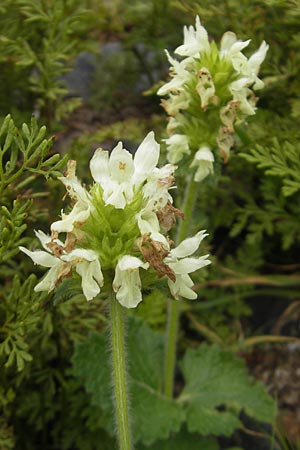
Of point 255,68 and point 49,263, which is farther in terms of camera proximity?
point 255,68

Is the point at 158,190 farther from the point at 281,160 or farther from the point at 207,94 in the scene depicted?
the point at 281,160

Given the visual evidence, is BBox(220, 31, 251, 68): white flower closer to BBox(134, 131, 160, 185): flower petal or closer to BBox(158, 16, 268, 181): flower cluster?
BBox(158, 16, 268, 181): flower cluster

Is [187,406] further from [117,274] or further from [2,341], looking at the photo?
[117,274]

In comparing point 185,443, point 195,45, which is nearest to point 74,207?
point 195,45

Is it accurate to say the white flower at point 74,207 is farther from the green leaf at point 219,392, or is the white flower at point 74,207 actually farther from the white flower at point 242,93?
the green leaf at point 219,392

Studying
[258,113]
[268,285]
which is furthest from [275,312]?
[258,113]

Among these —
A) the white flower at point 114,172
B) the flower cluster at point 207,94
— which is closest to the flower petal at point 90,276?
the white flower at point 114,172

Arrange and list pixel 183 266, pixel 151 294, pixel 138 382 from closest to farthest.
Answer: pixel 183 266 → pixel 138 382 → pixel 151 294
